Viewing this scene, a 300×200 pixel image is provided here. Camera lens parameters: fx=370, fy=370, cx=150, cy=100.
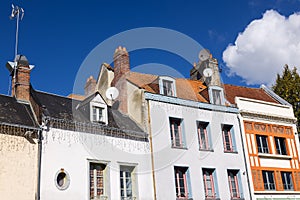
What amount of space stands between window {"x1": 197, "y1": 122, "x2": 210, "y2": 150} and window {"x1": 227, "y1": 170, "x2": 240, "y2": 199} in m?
1.85

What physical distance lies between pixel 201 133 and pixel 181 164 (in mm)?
2438

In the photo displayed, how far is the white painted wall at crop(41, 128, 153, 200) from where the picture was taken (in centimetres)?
1323

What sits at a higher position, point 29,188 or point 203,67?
point 203,67

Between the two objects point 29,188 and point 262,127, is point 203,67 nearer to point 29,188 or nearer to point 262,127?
point 262,127

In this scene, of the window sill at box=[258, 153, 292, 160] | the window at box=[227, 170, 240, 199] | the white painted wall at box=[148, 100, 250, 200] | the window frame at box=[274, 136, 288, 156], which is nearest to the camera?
the white painted wall at box=[148, 100, 250, 200]

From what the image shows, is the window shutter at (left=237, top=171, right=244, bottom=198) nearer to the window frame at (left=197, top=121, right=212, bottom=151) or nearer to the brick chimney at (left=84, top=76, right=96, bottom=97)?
the window frame at (left=197, top=121, right=212, bottom=151)

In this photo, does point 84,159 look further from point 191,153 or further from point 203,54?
point 203,54

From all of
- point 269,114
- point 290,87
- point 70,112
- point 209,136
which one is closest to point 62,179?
point 70,112

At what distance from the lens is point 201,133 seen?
18844mm

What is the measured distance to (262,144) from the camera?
803 inches

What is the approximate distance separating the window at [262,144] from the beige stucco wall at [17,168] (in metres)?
12.4

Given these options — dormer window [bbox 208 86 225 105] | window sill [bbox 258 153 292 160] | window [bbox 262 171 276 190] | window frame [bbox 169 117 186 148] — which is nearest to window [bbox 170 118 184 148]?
window frame [bbox 169 117 186 148]

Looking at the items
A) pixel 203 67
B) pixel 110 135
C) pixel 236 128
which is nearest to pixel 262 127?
pixel 236 128

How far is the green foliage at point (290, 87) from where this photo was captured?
80.9 ft
